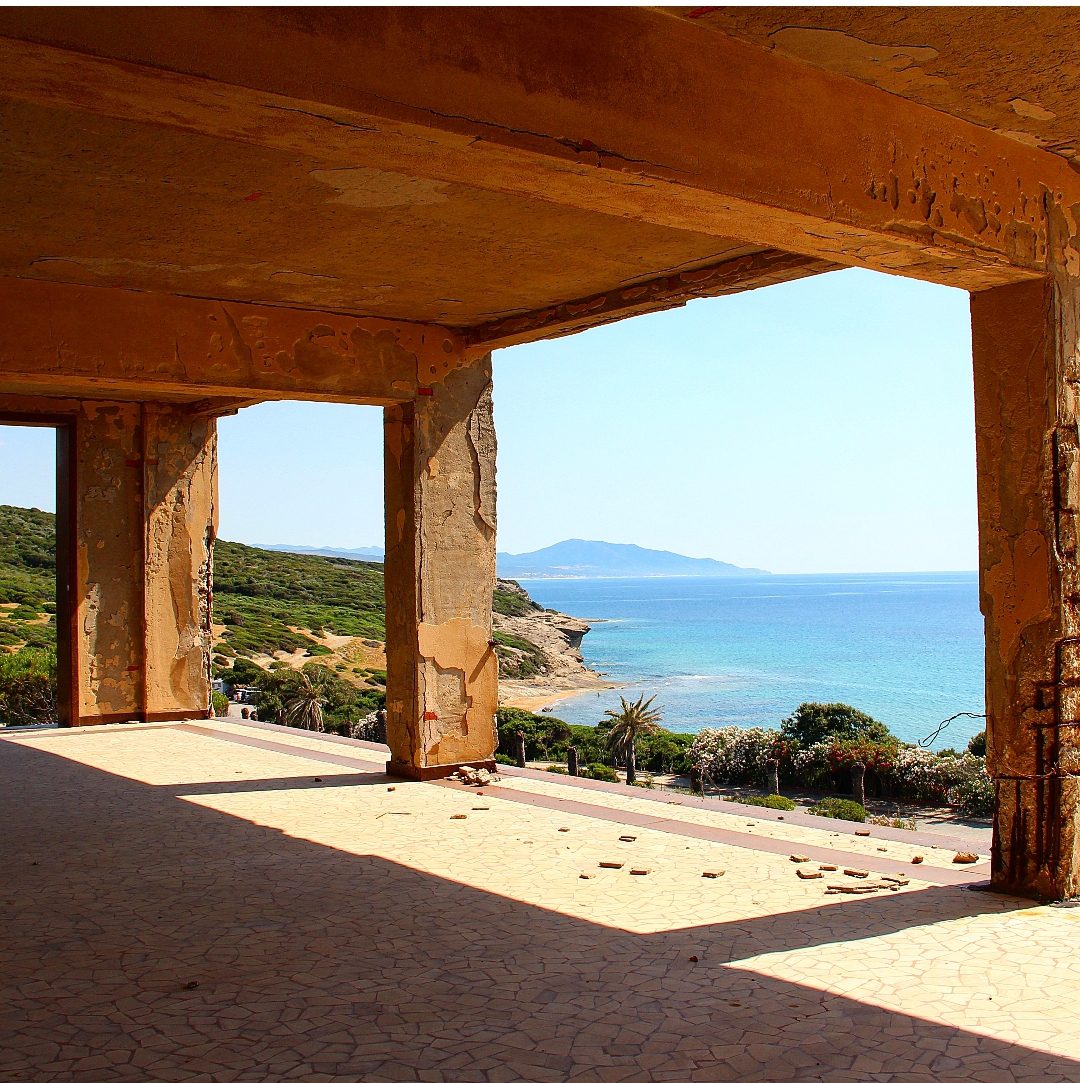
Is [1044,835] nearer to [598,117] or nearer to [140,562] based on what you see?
[598,117]

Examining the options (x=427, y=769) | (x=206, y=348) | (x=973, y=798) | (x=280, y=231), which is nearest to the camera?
(x=280, y=231)

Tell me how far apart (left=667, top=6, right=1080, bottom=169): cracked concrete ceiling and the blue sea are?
51.1 m

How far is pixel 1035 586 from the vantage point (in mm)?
4883

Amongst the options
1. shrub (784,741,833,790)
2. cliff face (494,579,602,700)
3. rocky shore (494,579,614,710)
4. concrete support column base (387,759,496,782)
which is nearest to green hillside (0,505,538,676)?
cliff face (494,579,602,700)

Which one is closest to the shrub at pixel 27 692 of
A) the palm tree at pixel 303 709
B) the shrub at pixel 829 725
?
the palm tree at pixel 303 709

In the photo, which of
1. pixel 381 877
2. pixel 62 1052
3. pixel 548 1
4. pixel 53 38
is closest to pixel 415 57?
pixel 548 1

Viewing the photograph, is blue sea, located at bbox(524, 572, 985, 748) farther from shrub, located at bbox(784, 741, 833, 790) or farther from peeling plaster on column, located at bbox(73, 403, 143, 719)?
peeling plaster on column, located at bbox(73, 403, 143, 719)

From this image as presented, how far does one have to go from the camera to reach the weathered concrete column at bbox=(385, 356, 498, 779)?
8055mm

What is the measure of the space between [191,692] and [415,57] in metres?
9.46

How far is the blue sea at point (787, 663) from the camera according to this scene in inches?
2586

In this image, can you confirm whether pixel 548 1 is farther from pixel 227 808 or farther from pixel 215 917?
pixel 227 808

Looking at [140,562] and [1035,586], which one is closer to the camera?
[1035,586]

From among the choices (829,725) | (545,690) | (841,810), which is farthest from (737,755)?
(545,690)

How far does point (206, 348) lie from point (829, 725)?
2699cm
